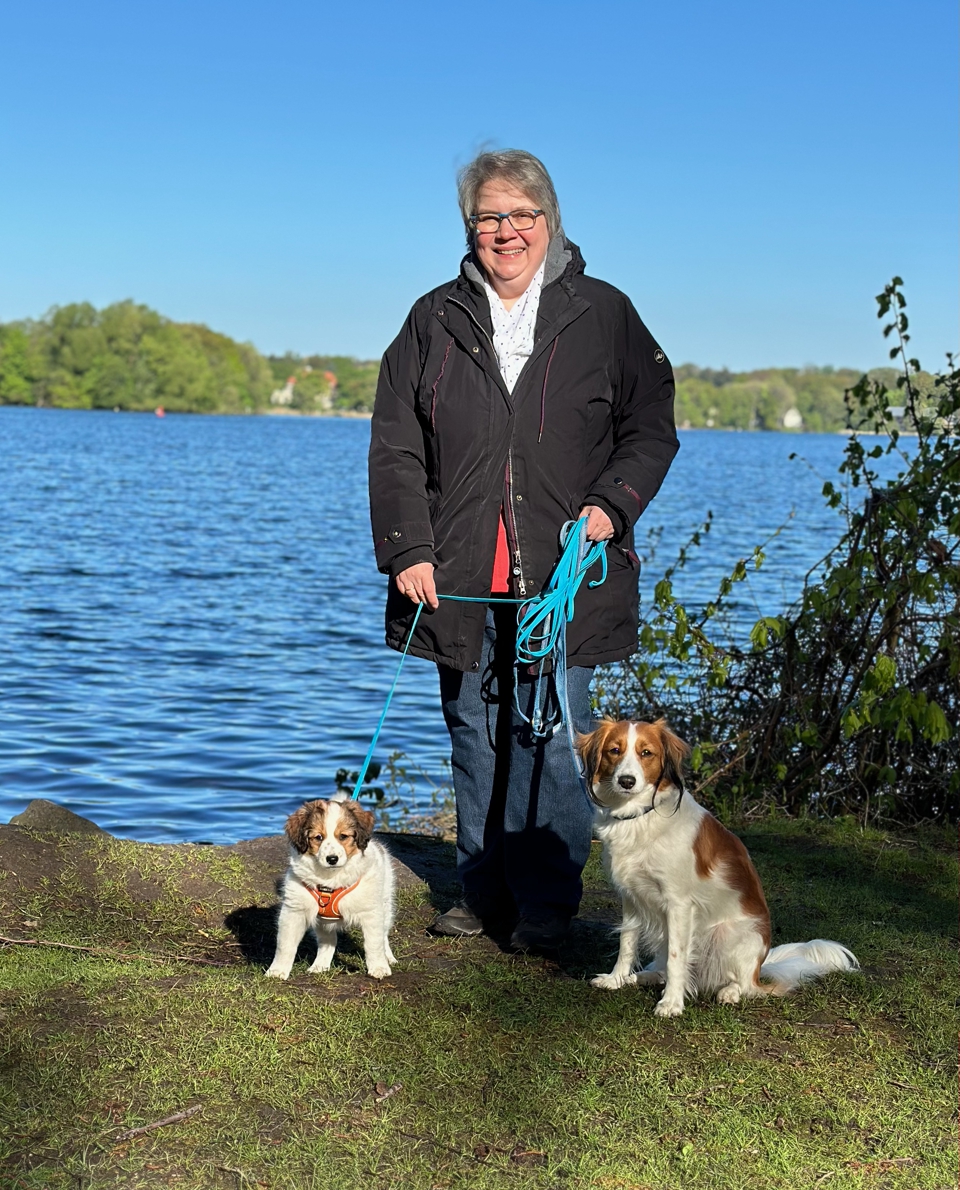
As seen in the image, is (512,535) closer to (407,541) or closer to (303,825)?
(407,541)

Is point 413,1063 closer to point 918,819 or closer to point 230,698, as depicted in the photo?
point 918,819

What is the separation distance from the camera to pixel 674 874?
172 inches

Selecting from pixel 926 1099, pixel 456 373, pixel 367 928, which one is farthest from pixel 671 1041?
pixel 456 373

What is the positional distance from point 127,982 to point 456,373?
2.37 m

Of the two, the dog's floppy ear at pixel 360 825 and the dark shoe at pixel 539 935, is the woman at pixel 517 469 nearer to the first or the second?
the dark shoe at pixel 539 935

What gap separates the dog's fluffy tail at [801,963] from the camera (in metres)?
4.54

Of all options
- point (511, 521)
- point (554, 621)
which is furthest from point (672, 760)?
point (511, 521)

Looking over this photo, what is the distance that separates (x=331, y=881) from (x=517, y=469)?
5.18ft

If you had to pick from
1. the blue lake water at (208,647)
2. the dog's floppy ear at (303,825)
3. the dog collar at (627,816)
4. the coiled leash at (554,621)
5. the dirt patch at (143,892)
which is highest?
the coiled leash at (554,621)

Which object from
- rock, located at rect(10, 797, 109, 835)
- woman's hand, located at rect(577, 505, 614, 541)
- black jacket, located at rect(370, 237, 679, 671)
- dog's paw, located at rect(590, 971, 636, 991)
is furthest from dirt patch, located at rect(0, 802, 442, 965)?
woman's hand, located at rect(577, 505, 614, 541)

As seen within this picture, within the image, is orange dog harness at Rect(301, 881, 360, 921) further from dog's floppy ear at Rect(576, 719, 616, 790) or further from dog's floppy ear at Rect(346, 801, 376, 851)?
dog's floppy ear at Rect(576, 719, 616, 790)

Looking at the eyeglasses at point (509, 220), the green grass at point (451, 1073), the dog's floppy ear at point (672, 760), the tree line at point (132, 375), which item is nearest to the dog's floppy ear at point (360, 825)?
the green grass at point (451, 1073)

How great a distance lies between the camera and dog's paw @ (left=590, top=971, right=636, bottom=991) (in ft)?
15.0

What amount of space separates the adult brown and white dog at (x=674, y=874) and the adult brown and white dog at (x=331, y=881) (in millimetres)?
810
